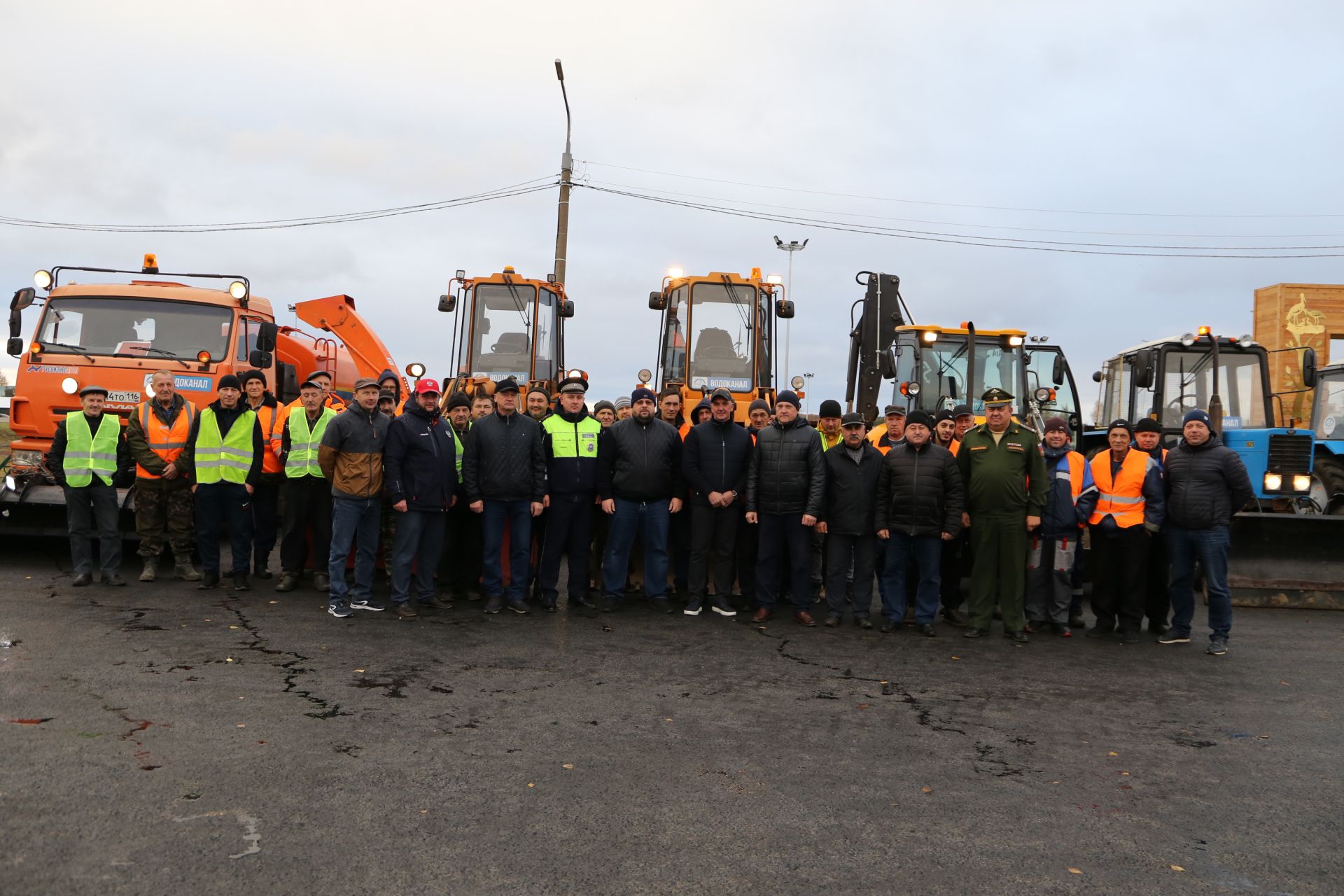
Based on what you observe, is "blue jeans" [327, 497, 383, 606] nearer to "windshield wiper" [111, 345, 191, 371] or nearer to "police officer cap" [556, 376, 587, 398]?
"police officer cap" [556, 376, 587, 398]

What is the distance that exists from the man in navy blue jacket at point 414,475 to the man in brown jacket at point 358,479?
0.16 meters

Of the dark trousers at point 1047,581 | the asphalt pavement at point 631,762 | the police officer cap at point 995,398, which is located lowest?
the asphalt pavement at point 631,762

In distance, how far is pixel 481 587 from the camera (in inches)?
Result: 377

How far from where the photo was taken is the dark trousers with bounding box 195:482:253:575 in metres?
9.25

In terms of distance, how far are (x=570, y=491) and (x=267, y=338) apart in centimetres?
430

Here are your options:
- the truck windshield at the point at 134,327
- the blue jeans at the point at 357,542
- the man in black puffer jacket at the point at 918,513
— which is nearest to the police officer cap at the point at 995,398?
the man in black puffer jacket at the point at 918,513

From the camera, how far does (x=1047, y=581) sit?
29.7 feet

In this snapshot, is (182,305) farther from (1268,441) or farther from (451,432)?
(1268,441)

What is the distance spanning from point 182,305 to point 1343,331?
23.1m

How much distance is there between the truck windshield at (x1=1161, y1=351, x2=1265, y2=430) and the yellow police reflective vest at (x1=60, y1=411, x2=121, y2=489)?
12043 millimetres

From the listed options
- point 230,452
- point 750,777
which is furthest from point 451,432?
point 750,777

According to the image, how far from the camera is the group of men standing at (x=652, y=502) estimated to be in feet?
28.7

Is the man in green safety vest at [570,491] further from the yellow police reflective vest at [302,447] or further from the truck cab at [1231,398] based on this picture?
the truck cab at [1231,398]

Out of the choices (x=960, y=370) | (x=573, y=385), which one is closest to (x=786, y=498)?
(x=573, y=385)
